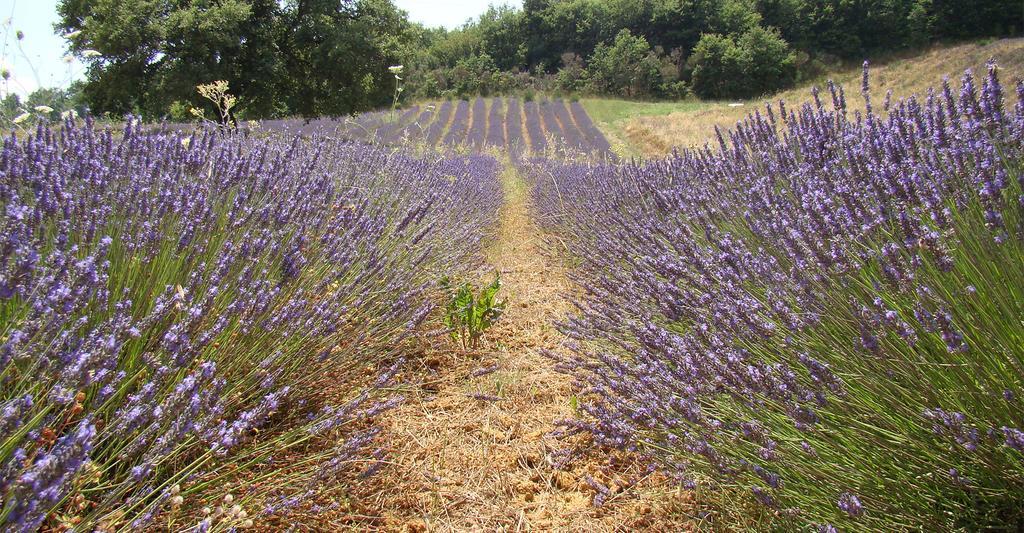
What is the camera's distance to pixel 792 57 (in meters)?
35.1

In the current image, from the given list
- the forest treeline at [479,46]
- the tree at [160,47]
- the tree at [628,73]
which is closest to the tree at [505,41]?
the forest treeline at [479,46]

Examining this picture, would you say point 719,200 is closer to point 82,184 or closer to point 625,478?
point 625,478

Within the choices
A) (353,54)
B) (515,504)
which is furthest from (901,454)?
(353,54)

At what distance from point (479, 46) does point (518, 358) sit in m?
49.0

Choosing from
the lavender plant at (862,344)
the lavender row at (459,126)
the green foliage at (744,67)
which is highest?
the green foliage at (744,67)

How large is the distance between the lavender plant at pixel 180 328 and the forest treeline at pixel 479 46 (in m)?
0.85

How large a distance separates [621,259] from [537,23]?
49351 mm

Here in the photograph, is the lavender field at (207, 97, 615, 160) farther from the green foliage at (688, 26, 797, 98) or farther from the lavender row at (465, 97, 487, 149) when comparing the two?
the green foliage at (688, 26, 797, 98)

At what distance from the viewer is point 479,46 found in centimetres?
4756

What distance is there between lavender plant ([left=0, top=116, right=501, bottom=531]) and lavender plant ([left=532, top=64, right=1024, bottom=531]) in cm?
88

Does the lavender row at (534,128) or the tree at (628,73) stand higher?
the tree at (628,73)

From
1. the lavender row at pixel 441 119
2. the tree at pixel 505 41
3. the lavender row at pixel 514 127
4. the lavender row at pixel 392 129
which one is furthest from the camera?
the tree at pixel 505 41

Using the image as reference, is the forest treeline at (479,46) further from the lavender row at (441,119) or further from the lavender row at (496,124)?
the lavender row at (496,124)

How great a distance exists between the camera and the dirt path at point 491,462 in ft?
5.16
